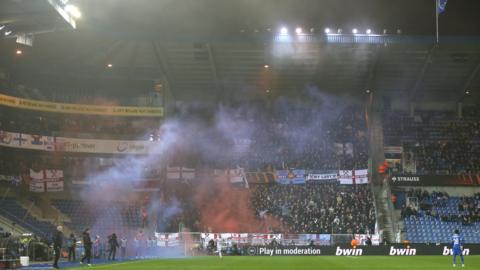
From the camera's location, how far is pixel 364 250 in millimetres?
41844

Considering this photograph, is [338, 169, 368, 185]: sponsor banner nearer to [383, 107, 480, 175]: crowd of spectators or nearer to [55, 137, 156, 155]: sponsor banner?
[383, 107, 480, 175]: crowd of spectators

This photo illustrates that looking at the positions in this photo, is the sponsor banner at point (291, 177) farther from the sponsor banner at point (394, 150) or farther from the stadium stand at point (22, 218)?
the stadium stand at point (22, 218)

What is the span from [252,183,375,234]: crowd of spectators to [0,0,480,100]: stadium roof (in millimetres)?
10688

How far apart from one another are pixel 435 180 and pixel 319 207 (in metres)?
11.3

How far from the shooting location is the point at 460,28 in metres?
50.4

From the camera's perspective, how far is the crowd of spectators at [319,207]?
158 feet

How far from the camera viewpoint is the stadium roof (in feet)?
154

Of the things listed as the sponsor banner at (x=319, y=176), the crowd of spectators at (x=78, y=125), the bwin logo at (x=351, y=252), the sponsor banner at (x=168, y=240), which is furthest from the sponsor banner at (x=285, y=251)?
the crowd of spectators at (x=78, y=125)

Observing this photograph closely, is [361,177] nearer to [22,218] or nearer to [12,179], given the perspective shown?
[22,218]

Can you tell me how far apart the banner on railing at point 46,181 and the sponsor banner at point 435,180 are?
3074cm

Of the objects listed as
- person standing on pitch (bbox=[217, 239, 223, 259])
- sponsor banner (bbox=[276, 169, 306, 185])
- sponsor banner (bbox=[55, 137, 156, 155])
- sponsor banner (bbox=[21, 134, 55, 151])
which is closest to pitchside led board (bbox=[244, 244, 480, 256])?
person standing on pitch (bbox=[217, 239, 223, 259])

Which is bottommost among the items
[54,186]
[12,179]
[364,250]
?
[364,250]

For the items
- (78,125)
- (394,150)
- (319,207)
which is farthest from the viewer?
(394,150)

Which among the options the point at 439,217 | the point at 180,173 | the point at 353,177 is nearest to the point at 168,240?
the point at 180,173
